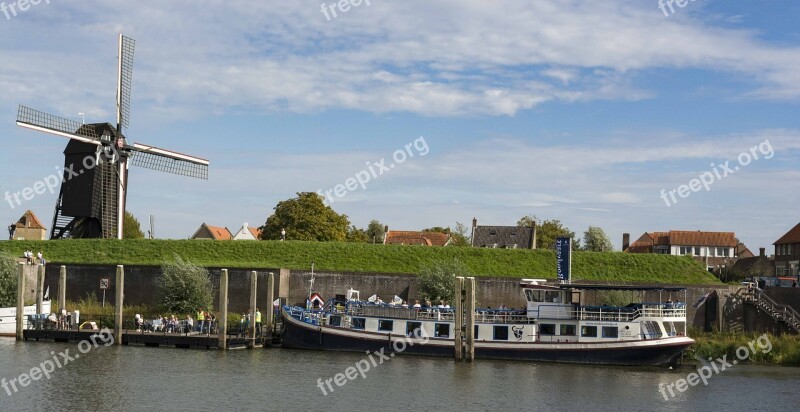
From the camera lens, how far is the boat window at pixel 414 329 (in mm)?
46906

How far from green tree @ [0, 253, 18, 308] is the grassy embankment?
3941 cm

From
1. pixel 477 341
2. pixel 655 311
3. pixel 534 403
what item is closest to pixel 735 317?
pixel 655 311

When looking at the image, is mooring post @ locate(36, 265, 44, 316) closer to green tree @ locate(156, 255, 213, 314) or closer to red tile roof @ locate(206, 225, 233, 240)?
green tree @ locate(156, 255, 213, 314)

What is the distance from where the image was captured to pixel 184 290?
5609cm

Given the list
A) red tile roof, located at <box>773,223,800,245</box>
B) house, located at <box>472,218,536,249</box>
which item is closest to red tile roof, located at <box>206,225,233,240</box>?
house, located at <box>472,218,536,249</box>

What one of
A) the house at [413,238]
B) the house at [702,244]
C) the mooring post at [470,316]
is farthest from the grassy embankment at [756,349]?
the house at [702,244]

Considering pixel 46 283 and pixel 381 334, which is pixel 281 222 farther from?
pixel 381 334

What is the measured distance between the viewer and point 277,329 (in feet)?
170

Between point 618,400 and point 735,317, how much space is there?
80.1ft

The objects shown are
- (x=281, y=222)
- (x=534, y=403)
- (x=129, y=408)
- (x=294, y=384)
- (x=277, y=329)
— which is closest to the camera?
(x=129, y=408)

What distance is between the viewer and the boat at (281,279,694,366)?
44312 mm

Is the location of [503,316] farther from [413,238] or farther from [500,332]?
[413,238]

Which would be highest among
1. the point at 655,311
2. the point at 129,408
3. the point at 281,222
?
the point at 281,222

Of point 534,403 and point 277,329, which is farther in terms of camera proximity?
point 277,329
